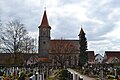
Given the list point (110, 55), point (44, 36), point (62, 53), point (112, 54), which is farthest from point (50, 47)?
point (112, 54)

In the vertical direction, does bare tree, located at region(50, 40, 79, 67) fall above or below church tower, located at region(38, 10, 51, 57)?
below

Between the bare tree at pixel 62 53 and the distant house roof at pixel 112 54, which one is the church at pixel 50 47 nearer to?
the bare tree at pixel 62 53

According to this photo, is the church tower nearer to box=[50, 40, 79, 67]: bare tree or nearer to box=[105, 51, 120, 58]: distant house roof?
box=[50, 40, 79, 67]: bare tree

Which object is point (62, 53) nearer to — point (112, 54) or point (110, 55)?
point (110, 55)

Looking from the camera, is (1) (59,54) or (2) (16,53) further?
(1) (59,54)

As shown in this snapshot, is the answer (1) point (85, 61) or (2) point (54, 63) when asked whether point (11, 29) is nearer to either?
(1) point (85, 61)

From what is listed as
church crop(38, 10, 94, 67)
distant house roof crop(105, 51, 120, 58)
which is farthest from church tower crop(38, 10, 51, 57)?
distant house roof crop(105, 51, 120, 58)

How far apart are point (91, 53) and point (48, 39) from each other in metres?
22.6

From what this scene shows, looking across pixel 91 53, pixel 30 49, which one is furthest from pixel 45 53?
pixel 30 49

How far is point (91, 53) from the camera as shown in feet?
318

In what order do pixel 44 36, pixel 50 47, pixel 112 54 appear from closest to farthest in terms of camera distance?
pixel 44 36, pixel 112 54, pixel 50 47

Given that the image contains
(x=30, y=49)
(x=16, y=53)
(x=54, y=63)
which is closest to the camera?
(x=16, y=53)

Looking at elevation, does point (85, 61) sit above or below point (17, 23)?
below

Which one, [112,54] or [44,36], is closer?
[44,36]
